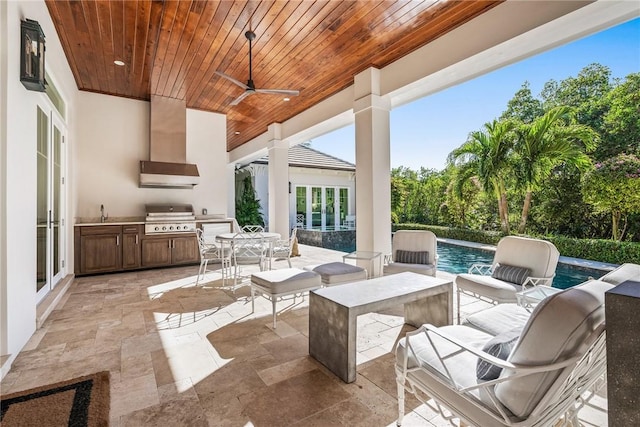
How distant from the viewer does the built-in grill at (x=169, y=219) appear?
19.1 feet

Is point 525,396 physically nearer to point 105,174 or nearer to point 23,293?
point 23,293

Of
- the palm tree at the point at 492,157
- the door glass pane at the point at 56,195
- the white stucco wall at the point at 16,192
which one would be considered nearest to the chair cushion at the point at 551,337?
the white stucco wall at the point at 16,192

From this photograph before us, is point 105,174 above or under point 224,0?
under

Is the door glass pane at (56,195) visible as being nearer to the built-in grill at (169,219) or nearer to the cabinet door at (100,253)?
the cabinet door at (100,253)

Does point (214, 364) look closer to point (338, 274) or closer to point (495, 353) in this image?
point (338, 274)

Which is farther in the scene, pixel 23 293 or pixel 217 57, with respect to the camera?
pixel 217 57

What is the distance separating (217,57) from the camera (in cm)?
439

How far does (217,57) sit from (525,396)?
A: 16.4ft

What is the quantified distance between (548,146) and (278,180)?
20.7ft

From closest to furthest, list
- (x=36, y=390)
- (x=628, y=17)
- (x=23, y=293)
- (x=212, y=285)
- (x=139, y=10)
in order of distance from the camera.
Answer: (x=36, y=390) < (x=23, y=293) < (x=628, y=17) < (x=139, y=10) < (x=212, y=285)

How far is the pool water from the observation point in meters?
5.44

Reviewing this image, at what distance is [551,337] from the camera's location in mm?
1040

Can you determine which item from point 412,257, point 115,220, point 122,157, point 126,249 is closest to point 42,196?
point 126,249

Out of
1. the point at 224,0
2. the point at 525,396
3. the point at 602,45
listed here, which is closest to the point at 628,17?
the point at 525,396
